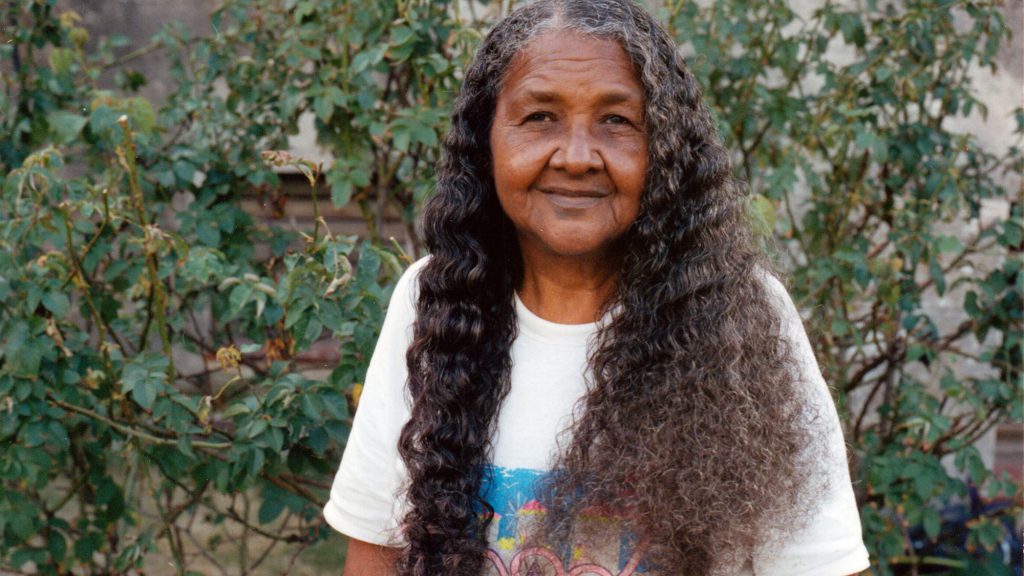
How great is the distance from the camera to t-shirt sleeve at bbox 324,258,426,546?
1.71 m

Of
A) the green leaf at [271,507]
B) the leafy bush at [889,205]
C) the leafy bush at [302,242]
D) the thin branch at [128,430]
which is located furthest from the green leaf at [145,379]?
the leafy bush at [889,205]

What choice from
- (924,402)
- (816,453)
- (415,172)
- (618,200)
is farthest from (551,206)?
(924,402)

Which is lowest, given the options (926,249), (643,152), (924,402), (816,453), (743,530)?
(743,530)

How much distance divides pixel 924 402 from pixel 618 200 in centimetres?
174

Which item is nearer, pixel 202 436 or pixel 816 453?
pixel 816 453

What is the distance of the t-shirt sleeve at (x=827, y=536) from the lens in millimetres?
1517

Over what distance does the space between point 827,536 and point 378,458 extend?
0.73 metres

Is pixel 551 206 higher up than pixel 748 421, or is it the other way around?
pixel 551 206

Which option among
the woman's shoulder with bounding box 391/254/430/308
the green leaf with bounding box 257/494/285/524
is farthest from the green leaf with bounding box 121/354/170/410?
the woman's shoulder with bounding box 391/254/430/308

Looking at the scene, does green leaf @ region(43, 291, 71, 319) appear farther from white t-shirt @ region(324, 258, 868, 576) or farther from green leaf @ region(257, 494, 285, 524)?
white t-shirt @ region(324, 258, 868, 576)

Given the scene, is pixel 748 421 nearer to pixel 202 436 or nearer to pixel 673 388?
pixel 673 388

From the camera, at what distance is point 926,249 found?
9.29 ft

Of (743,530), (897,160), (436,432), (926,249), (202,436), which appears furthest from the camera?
(897,160)

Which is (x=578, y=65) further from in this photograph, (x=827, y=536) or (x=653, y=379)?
(x=827, y=536)
